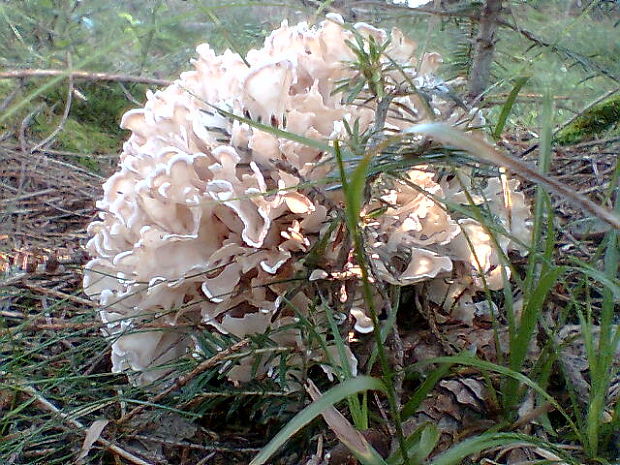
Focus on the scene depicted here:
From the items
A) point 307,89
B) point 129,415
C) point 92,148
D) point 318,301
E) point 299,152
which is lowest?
point 92,148

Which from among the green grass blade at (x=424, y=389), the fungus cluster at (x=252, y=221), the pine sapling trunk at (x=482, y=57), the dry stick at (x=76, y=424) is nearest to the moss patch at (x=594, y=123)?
the pine sapling trunk at (x=482, y=57)

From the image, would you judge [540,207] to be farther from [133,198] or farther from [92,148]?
[92,148]

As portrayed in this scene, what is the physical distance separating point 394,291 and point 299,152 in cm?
48

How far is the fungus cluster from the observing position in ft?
5.54

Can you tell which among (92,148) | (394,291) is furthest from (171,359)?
(92,148)

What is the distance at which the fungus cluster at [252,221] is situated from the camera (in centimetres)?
169

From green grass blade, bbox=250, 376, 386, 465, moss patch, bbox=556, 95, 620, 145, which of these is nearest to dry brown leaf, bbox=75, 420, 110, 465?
green grass blade, bbox=250, 376, 386, 465

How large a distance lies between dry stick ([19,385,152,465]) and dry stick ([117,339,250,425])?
6cm

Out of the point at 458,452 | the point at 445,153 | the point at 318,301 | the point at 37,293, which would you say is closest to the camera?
the point at 458,452

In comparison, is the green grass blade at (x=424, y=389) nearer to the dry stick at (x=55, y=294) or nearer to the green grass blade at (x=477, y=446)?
the green grass blade at (x=477, y=446)

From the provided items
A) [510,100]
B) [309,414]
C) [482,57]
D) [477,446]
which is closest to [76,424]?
[309,414]

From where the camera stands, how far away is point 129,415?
5.27ft

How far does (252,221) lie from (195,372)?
0.43 metres

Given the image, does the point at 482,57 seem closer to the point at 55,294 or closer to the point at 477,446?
the point at 477,446
